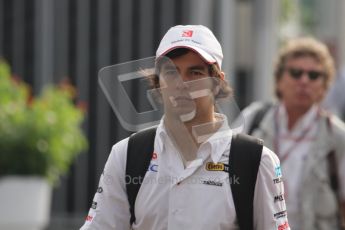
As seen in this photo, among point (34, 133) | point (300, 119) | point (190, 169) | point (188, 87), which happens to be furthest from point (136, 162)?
point (34, 133)

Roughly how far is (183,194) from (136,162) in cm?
23

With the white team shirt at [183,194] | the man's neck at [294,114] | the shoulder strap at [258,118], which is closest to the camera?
the white team shirt at [183,194]

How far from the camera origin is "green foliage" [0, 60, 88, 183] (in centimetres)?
1316

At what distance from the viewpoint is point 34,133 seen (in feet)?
43.3

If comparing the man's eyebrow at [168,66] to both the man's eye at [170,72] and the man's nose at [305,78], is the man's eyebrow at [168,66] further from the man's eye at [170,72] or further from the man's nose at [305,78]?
the man's nose at [305,78]

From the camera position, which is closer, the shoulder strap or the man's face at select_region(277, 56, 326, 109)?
the shoulder strap

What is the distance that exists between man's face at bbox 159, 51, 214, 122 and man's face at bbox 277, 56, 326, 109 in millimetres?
2873

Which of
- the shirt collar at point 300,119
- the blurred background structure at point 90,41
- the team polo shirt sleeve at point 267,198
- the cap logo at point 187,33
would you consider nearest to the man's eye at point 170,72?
the cap logo at point 187,33

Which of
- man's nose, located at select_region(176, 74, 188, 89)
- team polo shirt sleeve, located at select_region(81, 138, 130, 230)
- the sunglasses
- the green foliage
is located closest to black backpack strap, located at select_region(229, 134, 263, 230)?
man's nose, located at select_region(176, 74, 188, 89)

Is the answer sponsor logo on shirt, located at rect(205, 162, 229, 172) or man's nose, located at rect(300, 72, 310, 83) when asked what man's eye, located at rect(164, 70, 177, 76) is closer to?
sponsor logo on shirt, located at rect(205, 162, 229, 172)

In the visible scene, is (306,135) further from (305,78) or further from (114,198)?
(114,198)

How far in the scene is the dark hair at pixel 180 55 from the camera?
444 centimetres

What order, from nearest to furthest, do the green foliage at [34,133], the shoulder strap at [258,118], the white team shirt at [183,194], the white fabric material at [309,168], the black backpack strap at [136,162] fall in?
the white team shirt at [183,194] → the black backpack strap at [136,162] → the white fabric material at [309,168] → the shoulder strap at [258,118] → the green foliage at [34,133]

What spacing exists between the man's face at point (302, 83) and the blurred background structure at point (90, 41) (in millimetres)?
9023
